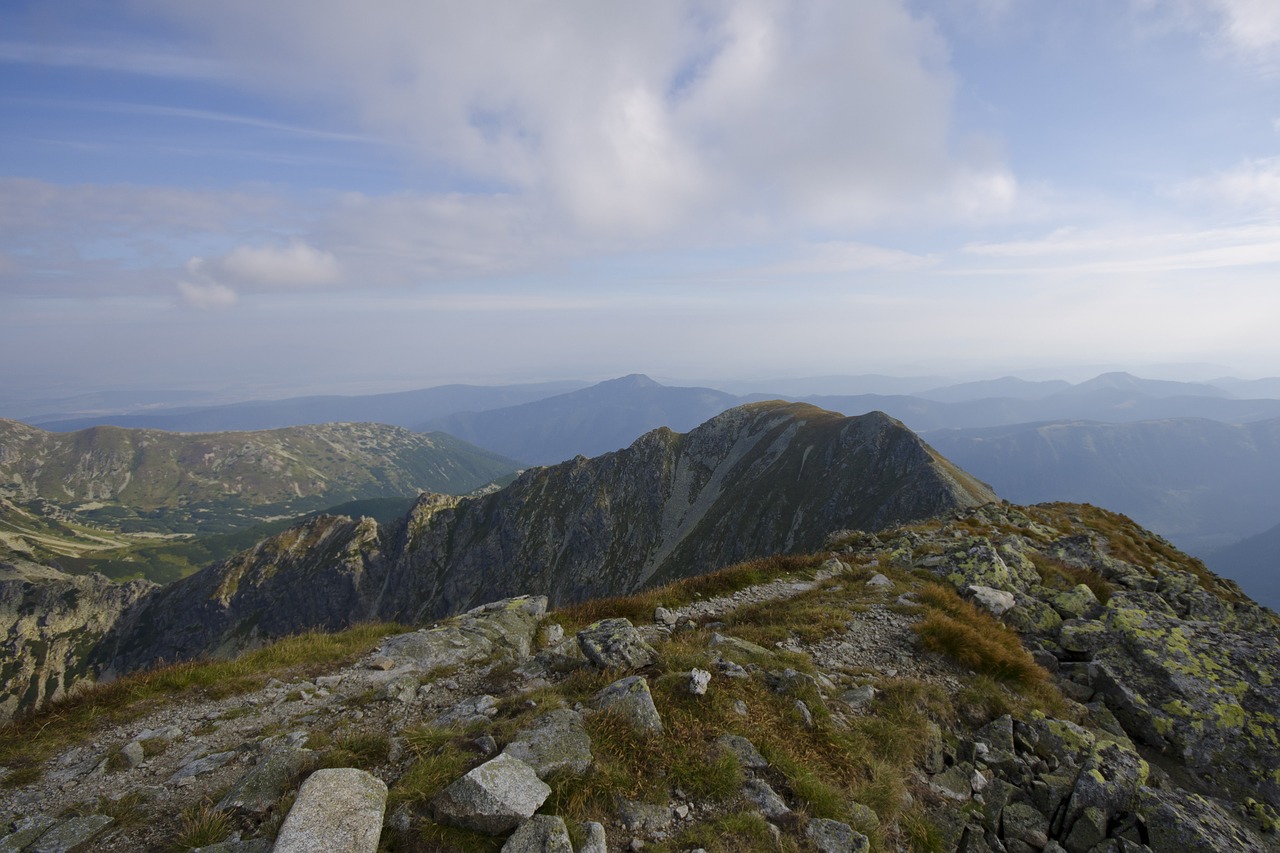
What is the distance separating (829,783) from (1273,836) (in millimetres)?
8112

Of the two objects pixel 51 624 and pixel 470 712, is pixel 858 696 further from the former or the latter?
pixel 51 624

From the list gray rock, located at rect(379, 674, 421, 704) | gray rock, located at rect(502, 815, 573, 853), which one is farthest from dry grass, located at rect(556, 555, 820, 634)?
gray rock, located at rect(502, 815, 573, 853)

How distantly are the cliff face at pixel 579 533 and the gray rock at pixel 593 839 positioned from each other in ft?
Answer: 277

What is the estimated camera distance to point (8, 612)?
174 m

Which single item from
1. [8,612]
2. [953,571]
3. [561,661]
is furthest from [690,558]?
→ [8,612]

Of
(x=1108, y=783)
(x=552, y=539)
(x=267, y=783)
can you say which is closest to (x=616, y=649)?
(x=267, y=783)

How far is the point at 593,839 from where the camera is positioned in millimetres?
6293

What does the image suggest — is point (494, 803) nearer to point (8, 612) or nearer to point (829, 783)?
point (829, 783)

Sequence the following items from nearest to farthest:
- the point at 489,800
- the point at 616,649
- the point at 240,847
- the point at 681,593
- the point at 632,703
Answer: the point at 240,847
the point at 489,800
the point at 632,703
the point at 616,649
the point at 681,593

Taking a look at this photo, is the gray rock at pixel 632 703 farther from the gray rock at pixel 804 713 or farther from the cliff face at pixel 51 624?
the cliff face at pixel 51 624

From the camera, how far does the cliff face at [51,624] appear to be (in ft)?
528

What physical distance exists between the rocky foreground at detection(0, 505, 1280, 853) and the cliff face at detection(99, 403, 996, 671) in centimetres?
7559

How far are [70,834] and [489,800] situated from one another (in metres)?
5.89

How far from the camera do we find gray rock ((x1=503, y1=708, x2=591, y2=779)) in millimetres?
7379
